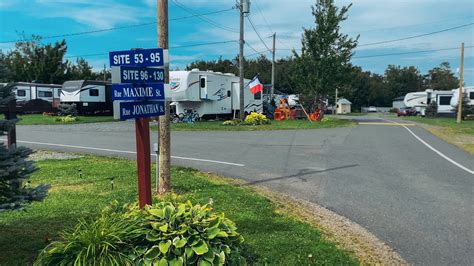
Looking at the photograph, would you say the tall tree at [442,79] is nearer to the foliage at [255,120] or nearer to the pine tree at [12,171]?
the foliage at [255,120]

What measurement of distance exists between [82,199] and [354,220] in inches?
158

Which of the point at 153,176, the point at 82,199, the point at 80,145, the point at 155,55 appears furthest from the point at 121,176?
the point at 80,145

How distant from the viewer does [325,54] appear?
106 ft

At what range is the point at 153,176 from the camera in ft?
27.7

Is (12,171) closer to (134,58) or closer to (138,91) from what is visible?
(138,91)

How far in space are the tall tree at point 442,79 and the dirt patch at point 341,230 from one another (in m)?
103

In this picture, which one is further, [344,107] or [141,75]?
[344,107]

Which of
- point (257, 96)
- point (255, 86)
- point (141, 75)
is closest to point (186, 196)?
point (141, 75)

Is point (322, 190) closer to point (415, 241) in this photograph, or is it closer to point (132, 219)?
point (415, 241)

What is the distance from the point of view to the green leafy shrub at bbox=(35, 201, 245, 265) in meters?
3.29

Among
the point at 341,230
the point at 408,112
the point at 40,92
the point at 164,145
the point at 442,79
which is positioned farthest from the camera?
the point at 442,79

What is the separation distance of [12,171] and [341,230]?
→ 383 centimetres

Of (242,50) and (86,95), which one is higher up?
(242,50)

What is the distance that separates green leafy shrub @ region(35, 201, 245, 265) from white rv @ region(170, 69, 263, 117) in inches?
868
